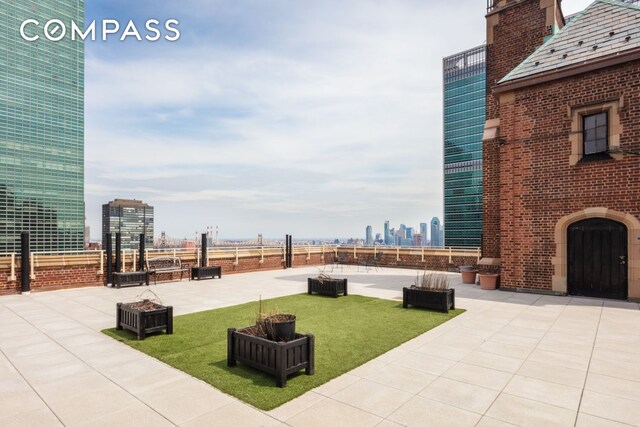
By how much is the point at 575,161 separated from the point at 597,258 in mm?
3065

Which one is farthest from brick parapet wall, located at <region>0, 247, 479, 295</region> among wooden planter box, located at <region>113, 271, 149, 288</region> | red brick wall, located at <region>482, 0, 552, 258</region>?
red brick wall, located at <region>482, 0, 552, 258</region>

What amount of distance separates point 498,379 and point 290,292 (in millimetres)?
8358

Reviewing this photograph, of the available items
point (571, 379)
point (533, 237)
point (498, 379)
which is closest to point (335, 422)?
point (498, 379)

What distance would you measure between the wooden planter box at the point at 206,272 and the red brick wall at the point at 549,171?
38.6 feet

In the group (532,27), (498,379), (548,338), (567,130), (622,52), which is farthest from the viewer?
(532,27)

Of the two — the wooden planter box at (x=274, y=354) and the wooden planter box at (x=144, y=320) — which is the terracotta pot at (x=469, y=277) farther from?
the wooden planter box at (x=144, y=320)

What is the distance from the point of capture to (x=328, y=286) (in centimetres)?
1159

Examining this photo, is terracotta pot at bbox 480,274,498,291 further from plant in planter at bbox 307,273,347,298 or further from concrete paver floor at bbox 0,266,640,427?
plant in planter at bbox 307,273,347,298

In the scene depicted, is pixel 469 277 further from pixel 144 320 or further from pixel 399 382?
pixel 144 320

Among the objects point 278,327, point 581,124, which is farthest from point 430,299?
point 581,124

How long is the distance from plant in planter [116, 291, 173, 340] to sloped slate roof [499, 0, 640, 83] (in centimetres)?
1300

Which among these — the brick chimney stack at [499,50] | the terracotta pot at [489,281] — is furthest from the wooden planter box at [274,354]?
the brick chimney stack at [499,50]

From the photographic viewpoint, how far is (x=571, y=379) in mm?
4918

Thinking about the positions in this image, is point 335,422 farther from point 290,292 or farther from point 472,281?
point 472,281
